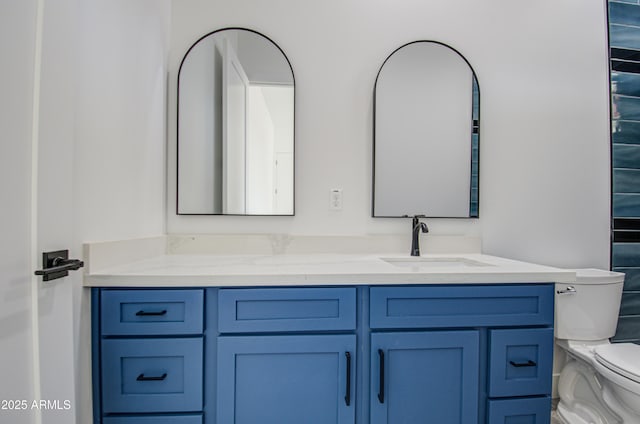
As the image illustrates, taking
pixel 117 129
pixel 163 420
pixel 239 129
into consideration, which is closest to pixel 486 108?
pixel 239 129

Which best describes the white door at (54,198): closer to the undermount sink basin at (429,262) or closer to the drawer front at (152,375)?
the drawer front at (152,375)

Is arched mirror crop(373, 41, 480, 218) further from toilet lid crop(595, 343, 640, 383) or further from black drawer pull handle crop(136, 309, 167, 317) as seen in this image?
black drawer pull handle crop(136, 309, 167, 317)

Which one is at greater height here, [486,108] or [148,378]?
[486,108]

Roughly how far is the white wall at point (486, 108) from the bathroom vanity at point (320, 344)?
1.82 ft

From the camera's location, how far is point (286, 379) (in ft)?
3.55

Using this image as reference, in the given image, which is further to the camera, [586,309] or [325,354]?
[586,309]

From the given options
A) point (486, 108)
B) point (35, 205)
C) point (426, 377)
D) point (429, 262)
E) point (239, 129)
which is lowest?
point (426, 377)

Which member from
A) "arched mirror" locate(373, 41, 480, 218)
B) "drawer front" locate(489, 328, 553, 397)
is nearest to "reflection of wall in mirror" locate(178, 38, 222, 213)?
"arched mirror" locate(373, 41, 480, 218)

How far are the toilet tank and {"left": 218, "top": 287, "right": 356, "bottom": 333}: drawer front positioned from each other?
1123 millimetres

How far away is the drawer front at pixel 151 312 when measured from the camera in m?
1.04

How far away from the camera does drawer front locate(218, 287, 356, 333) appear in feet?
3.51

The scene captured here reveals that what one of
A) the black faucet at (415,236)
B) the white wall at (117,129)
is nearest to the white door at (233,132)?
the white wall at (117,129)

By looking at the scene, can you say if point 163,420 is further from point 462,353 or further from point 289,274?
point 462,353

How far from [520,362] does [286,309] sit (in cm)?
90
